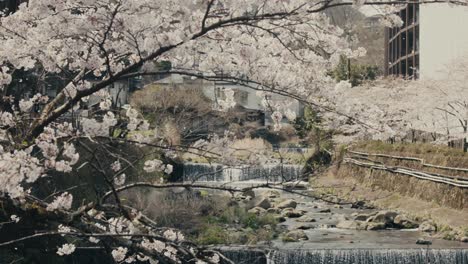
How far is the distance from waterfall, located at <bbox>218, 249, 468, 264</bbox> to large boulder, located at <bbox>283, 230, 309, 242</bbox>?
1.58m

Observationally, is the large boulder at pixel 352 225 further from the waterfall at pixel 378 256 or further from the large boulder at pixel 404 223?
the waterfall at pixel 378 256

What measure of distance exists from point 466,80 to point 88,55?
18303 millimetres

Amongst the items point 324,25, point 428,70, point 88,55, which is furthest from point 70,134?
point 428,70

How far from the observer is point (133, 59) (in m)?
4.48

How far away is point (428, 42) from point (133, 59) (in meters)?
26.5

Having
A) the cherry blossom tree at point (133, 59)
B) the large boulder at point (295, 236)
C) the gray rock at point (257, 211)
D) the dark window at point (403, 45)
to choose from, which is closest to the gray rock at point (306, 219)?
the gray rock at point (257, 211)

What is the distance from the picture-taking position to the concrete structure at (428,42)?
81.5 ft

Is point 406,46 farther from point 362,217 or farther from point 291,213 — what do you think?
point 362,217

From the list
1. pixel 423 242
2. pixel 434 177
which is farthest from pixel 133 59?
pixel 434 177

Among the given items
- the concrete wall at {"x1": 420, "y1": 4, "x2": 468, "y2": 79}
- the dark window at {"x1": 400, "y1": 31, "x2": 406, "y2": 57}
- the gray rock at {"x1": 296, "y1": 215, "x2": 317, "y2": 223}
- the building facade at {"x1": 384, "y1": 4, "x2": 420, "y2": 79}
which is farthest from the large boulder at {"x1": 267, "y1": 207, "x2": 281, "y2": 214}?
the dark window at {"x1": 400, "y1": 31, "x2": 406, "y2": 57}

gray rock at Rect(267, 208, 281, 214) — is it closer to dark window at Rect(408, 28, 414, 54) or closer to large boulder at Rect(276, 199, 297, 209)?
large boulder at Rect(276, 199, 297, 209)

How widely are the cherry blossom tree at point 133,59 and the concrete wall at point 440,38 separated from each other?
19492 mm

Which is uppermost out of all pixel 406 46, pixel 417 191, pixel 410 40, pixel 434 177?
pixel 410 40

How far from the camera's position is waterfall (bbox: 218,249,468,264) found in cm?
1221
